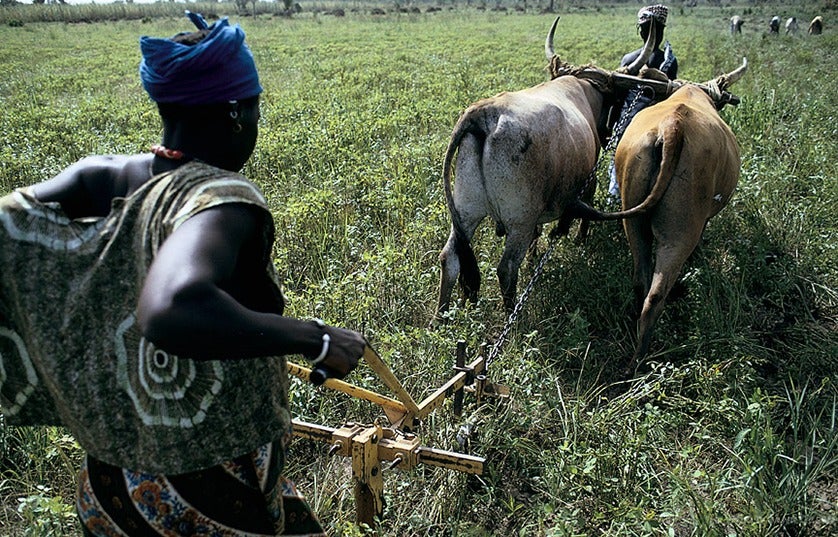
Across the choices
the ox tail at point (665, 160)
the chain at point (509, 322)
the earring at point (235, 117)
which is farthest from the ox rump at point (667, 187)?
the earring at point (235, 117)

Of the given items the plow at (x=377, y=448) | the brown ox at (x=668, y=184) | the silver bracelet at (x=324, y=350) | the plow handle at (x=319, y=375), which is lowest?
the plow at (x=377, y=448)

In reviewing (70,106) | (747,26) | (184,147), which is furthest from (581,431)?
(747,26)

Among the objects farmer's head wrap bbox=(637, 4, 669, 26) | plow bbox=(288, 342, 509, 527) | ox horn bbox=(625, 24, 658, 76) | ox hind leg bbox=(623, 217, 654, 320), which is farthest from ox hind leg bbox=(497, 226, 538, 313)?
farmer's head wrap bbox=(637, 4, 669, 26)

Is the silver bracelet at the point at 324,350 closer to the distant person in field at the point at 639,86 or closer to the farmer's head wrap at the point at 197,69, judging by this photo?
the farmer's head wrap at the point at 197,69

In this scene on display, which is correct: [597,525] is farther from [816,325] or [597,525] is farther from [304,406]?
[816,325]

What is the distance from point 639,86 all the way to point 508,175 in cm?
194

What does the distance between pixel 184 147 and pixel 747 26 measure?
3972 cm

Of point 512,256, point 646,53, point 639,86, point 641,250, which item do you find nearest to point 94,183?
point 512,256

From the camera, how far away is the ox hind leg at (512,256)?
4.25 meters

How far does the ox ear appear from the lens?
5484 mm

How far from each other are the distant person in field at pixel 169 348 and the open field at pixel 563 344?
2.97 feet

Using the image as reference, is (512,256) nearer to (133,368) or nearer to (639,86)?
(639,86)

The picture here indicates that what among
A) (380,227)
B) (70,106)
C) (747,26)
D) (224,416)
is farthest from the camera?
(747,26)

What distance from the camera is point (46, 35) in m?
27.2
